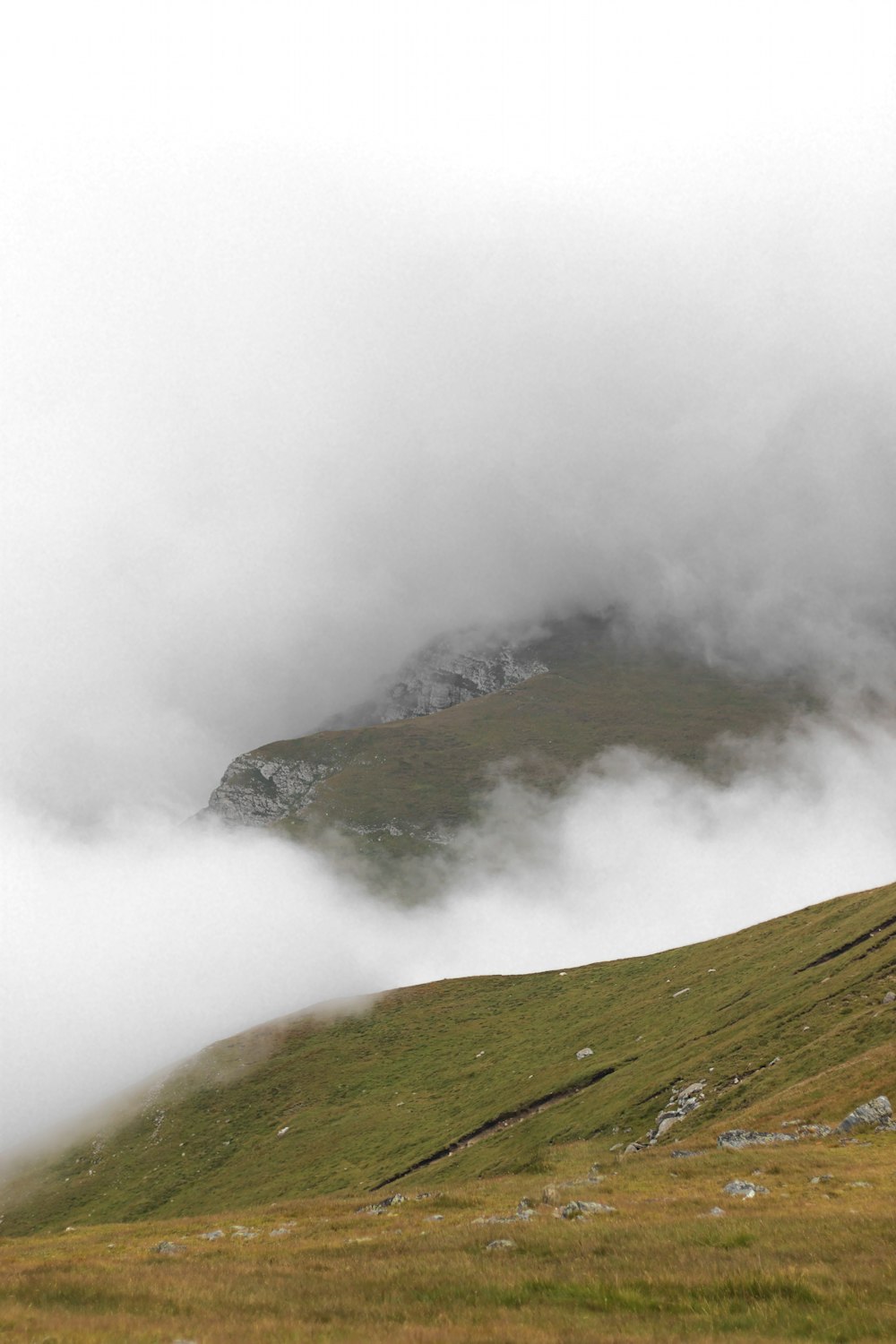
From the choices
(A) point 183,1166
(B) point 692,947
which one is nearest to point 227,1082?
(A) point 183,1166

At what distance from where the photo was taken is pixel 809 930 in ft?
334

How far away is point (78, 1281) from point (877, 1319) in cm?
1949

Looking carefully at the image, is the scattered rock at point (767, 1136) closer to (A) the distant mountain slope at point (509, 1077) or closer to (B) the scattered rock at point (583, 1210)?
(A) the distant mountain slope at point (509, 1077)

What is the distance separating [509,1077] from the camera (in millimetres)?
100875

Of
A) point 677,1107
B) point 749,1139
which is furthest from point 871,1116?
point 677,1107

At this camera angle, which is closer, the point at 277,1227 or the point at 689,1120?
the point at 277,1227

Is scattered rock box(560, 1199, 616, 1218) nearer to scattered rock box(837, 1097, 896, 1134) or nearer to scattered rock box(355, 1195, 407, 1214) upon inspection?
scattered rock box(355, 1195, 407, 1214)

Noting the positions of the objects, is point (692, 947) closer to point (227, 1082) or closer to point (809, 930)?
point (809, 930)

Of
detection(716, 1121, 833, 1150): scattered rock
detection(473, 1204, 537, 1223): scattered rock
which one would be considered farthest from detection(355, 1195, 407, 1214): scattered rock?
detection(716, 1121, 833, 1150): scattered rock

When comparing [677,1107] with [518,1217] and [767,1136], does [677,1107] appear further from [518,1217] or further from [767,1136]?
[518,1217]

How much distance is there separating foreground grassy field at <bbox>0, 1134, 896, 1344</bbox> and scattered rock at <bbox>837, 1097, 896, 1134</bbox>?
22.7 ft

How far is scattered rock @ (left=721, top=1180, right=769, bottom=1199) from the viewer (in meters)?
28.6

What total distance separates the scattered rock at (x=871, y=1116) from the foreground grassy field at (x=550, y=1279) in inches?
272

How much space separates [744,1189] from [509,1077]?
3118 inches
